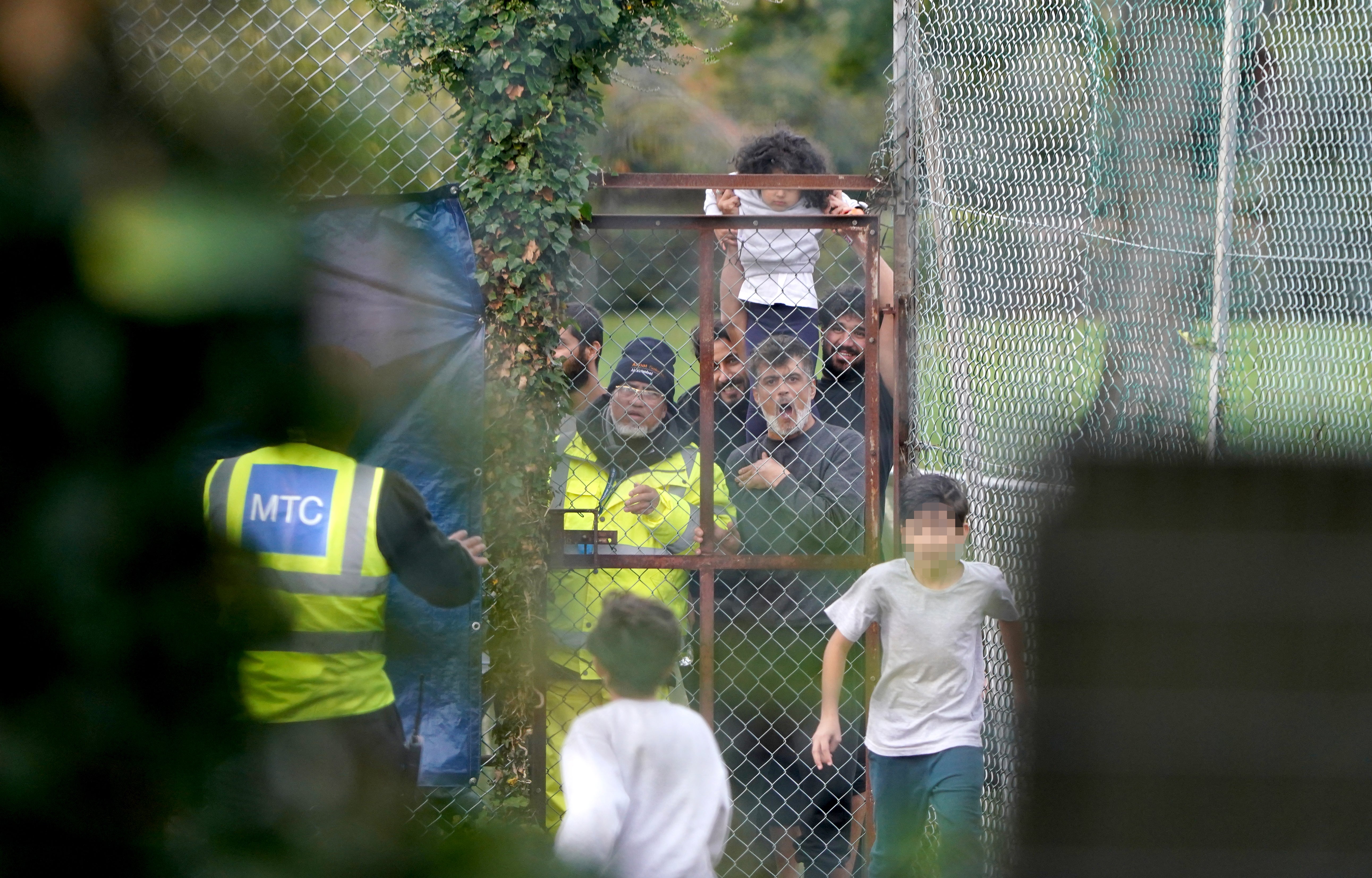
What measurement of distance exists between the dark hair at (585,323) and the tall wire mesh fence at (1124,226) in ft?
3.42

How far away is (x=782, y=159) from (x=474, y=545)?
2247 mm

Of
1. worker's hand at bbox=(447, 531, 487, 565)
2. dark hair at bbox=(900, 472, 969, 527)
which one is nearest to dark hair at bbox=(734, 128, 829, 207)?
dark hair at bbox=(900, 472, 969, 527)

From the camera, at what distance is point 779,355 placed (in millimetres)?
3578

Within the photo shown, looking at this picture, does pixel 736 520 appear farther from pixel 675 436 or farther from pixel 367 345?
pixel 367 345

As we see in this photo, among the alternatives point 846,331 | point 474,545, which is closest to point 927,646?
point 846,331

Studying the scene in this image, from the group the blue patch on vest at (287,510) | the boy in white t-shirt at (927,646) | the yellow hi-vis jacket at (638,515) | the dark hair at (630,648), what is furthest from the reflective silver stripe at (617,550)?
the blue patch on vest at (287,510)

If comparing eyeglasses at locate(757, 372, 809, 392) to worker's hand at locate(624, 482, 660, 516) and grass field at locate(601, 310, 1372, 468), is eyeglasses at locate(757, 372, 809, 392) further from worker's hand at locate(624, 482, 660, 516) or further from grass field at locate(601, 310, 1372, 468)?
worker's hand at locate(624, 482, 660, 516)

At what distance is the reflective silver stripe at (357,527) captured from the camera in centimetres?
44

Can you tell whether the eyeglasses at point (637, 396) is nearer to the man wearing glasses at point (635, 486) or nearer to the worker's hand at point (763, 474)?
the man wearing glasses at point (635, 486)

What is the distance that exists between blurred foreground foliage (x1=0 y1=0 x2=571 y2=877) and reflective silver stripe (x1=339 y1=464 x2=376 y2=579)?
39 millimetres

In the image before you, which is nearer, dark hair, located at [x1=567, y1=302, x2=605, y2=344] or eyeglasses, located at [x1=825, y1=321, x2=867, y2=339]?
dark hair, located at [x1=567, y1=302, x2=605, y2=344]

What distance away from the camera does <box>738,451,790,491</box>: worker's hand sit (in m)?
3.56

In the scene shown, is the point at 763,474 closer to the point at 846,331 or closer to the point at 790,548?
the point at 790,548

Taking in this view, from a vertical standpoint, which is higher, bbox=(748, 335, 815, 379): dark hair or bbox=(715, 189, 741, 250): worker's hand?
bbox=(715, 189, 741, 250): worker's hand
